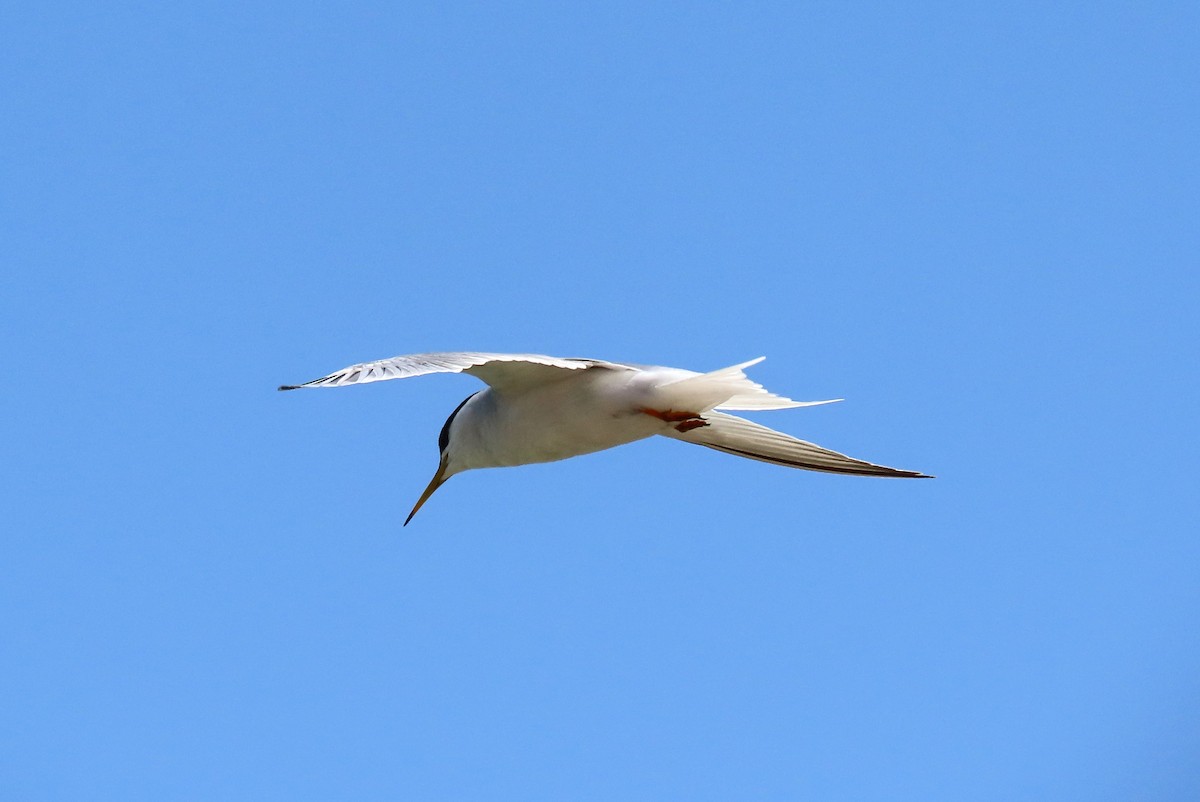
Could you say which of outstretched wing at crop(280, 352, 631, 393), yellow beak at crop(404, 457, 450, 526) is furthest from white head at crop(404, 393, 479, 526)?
outstretched wing at crop(280, 352, 631, 393)

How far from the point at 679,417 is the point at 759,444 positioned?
1311 millimetres

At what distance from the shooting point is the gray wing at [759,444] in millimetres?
7684

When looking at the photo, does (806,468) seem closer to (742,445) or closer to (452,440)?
(742,445)

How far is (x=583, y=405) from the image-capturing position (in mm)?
6754

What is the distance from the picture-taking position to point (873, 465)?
7488 millimetres

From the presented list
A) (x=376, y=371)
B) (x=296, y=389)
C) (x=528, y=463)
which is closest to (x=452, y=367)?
(x=376, y=371)

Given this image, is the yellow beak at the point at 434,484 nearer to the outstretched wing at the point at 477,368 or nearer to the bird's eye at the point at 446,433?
the bird's eye at the point at 446,433

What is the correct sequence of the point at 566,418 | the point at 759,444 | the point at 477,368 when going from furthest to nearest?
the point at 759,444 < the point at 566,418 < the point at 477,368

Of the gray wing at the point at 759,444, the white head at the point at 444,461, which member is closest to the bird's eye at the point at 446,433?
the white head at the point at 444,461

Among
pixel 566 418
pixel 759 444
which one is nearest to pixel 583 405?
pixel 566 418

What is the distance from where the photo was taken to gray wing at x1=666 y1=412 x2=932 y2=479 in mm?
7684

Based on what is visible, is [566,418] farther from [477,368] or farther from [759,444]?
[759,444]

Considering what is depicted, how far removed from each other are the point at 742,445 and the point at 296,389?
3.39m

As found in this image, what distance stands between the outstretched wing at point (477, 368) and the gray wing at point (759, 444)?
1.22 m
